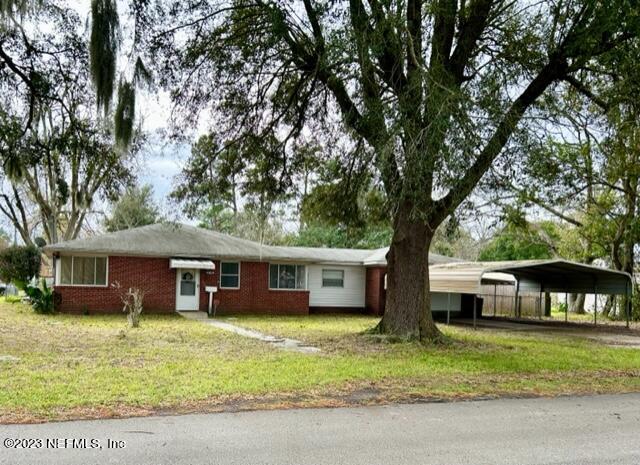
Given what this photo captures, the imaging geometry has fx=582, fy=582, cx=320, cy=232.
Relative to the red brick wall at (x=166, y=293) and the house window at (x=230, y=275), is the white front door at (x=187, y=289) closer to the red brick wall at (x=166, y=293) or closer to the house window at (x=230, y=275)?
the red brick wall at (x=166, y=293)

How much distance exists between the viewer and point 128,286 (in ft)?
64.4

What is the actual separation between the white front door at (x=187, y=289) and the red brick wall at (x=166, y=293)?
15 centimetres

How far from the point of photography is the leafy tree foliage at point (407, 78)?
876cm

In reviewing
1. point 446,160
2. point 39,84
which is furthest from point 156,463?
point 39,84

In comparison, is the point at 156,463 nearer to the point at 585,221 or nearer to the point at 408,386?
the point at 408,386

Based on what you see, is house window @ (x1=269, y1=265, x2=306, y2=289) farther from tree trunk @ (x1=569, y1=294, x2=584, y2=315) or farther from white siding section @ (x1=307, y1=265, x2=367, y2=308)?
tree trunk @ (x1=569, y1=294, x2=584, y2=315)

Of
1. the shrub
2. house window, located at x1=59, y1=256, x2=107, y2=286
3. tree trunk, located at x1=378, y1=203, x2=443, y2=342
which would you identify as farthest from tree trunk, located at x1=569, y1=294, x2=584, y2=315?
the shrub

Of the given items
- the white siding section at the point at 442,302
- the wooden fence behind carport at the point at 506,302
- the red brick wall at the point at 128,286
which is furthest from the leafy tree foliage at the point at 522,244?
the red brick wall at the point at 128,286

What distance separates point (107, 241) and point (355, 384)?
13.9 meters

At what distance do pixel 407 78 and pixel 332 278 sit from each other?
46.5 ft

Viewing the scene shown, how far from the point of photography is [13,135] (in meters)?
10.7

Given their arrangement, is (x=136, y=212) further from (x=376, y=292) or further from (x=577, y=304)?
(x=577, y=304)

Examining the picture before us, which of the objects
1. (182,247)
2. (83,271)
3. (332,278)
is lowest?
(332,278)

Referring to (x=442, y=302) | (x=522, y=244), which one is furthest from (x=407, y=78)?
(x=522, y=244)
